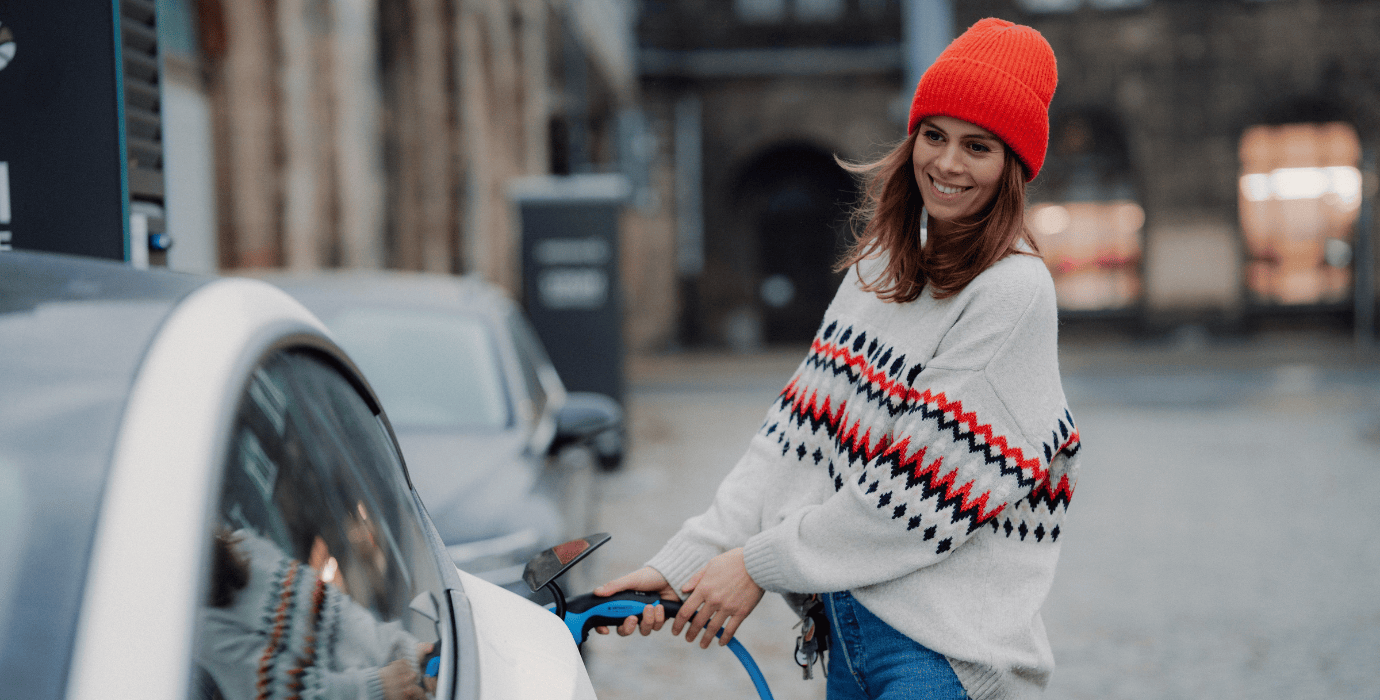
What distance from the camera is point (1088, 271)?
26.8 m

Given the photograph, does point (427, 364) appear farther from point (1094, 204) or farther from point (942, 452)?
point (1094, 204)

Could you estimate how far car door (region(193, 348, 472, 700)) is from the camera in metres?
1.06

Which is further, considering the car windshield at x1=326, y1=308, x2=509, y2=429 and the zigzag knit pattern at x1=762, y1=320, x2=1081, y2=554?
the car windshield at x1=326, y1=308, x2=509, y2=429

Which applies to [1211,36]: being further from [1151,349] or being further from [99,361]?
[99,361]

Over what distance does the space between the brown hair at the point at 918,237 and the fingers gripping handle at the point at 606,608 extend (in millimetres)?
547

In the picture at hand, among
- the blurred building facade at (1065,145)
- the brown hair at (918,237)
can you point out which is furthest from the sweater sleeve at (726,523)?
the blurred building facade at (1065,145)

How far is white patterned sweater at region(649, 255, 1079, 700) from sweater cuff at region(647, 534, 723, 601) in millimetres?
119

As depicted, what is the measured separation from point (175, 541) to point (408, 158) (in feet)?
42.1

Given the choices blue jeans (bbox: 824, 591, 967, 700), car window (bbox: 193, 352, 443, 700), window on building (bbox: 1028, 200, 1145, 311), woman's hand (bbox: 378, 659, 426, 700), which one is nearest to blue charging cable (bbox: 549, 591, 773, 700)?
blue jeans (bbox: 824, 591, 967, 700)

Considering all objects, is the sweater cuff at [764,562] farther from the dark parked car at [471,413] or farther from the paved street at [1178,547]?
the paved street at [1178,547]

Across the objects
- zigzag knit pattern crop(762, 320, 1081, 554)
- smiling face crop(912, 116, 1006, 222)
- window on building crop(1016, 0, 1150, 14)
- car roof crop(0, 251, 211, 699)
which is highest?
window on building crop(1016, 0, 1150, 14)

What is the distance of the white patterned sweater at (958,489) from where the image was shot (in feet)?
5.41

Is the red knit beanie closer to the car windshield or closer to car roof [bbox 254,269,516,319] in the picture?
the car windshield

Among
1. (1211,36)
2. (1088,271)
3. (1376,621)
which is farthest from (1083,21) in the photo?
(1376,621)
